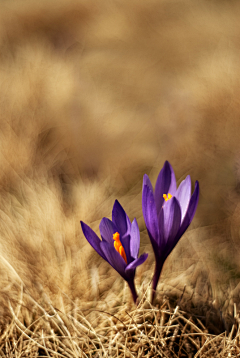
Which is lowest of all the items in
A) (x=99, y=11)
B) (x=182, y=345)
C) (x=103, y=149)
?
(x=182, y=345)

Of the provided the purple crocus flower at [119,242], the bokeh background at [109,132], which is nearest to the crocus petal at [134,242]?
the purple crocus flower at [119,242]

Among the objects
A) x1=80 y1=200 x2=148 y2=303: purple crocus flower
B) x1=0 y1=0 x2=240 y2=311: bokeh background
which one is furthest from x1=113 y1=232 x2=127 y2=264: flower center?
x1=0 y1=0 x2=240 y2=311: bokeh background

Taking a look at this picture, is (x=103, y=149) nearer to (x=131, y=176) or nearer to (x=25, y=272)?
(x=131, y=176)

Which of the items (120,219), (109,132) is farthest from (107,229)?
(109,132)

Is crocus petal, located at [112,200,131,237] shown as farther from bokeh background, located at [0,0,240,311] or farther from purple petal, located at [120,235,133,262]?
bokeh background, located at [0,0,240,311]

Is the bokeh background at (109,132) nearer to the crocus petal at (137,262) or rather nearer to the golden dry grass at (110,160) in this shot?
the golden dry grass at (110,160)

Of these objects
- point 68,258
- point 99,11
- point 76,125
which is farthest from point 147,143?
point 99,11

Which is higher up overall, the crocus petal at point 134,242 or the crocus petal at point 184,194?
→ the crocus petal at point 184,194
